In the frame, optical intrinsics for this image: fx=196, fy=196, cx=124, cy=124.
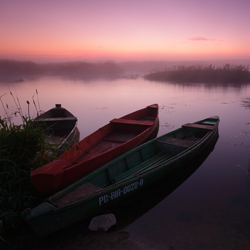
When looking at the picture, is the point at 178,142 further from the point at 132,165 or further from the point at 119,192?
the point at 119,192

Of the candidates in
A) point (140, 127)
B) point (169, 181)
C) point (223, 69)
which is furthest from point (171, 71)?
point (169, 181)

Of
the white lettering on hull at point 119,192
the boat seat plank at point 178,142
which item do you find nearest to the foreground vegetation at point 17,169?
the white lettering on hull at point 119,192

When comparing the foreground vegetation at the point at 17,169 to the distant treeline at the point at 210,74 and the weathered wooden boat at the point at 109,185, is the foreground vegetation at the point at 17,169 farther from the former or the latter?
the distant treeline at the point at 210,74

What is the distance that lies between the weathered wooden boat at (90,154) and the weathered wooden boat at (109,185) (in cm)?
33

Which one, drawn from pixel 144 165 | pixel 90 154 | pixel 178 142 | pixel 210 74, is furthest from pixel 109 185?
pixel 210 74

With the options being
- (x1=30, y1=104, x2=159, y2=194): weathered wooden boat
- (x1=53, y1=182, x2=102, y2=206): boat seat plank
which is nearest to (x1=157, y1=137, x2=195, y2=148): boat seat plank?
(x1=30, y1=104, x2=159, y2=194): weathered wooden boat

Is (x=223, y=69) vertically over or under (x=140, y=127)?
over

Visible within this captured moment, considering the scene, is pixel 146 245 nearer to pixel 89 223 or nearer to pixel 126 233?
pixel 126 233

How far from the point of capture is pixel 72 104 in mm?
19891

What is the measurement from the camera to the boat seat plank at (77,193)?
395cm

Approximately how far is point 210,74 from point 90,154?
32.1m

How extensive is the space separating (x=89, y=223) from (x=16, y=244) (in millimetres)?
1419

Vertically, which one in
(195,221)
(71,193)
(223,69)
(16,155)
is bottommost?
(195,221)

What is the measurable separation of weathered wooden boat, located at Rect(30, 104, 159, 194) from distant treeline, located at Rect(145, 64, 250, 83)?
83.6 feet
